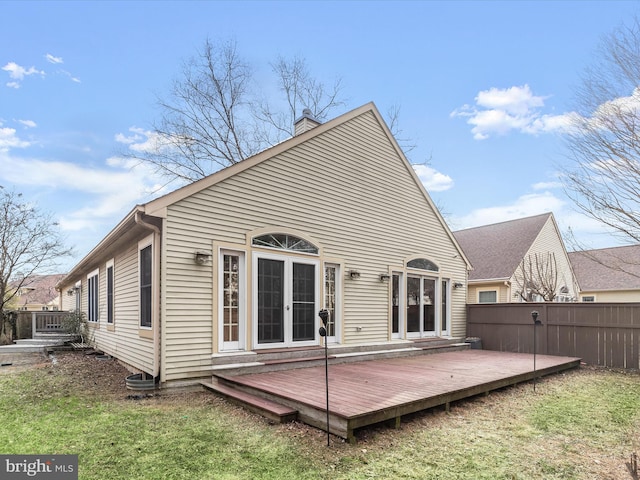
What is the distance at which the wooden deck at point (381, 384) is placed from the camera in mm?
4496

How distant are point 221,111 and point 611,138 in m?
15.4

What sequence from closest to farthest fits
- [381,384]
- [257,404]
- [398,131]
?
[257,404], [381,384], [398,131]

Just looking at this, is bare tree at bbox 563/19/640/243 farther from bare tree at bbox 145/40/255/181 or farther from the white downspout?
bare tree at bbox 145/40/255/181

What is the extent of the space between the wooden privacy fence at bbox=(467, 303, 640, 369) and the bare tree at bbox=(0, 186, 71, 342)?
18551 millimetres

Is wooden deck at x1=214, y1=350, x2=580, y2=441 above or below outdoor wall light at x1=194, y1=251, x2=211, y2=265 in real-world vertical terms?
below

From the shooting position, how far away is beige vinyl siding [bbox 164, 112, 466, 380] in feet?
20.9

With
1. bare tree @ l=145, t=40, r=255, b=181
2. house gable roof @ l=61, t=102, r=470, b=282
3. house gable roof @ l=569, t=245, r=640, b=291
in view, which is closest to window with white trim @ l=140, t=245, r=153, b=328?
house gable roof @ l=61, t=102, r=470, b=282

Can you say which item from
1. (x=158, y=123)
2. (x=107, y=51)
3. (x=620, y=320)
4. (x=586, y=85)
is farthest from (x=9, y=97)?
(x=620, y=320)

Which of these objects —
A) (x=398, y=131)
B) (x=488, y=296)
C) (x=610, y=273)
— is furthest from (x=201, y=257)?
(x=610, y=273)

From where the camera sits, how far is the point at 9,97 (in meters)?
12.7

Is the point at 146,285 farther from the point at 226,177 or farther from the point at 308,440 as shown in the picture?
the point at 308,440

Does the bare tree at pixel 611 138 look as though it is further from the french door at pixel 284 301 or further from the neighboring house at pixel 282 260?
the french door at pixel 284 301

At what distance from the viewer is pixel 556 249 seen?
19.4 m

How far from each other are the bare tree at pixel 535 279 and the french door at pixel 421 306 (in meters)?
7.02
